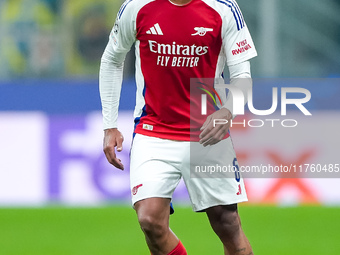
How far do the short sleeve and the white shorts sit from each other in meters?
0.51

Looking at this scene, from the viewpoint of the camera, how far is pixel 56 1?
36.5ft

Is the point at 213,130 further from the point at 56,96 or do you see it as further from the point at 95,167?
the point at 56,96

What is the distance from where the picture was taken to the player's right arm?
15.5 ft

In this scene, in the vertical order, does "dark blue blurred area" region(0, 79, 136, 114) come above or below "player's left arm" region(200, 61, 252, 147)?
below

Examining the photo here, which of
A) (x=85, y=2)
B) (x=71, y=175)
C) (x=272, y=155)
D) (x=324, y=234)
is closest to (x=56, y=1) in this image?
(x=85, y=2)

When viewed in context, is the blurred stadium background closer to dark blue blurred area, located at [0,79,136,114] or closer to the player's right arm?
dark blue blurred area, located at [0,79,136,114]

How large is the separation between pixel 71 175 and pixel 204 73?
4450mm

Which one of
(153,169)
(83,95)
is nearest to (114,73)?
(153,169)

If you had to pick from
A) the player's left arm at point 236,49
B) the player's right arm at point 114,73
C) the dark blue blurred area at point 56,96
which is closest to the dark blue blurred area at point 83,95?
the dark blue blurred area at point 56,96

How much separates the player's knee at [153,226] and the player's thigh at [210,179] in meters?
0.28

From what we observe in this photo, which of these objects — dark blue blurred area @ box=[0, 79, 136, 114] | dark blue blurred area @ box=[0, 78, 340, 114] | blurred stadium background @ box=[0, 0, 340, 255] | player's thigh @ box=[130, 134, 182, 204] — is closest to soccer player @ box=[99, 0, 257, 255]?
A: player's thigh @ box=[130, 134, 182, 204]

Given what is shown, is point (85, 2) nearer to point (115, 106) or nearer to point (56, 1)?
point (56, 1)

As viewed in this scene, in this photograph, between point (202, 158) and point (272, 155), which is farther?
point (272, 155)

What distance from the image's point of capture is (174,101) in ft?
15.6
